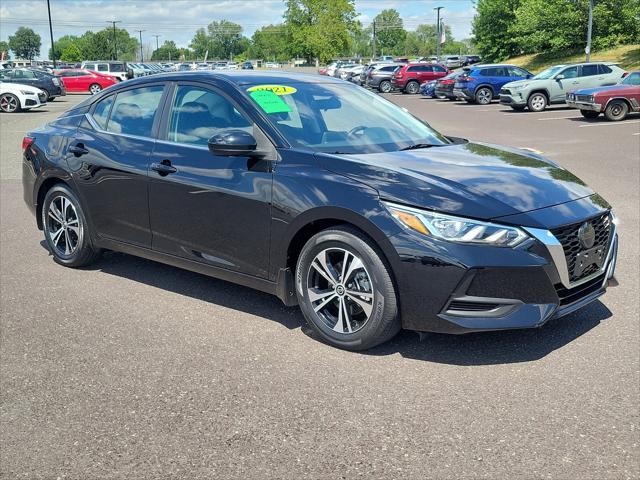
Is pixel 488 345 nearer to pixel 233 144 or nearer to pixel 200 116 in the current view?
pixel 233 144

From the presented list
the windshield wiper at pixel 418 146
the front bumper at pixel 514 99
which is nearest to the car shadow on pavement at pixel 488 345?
the windshield wiper at pixel 418 146

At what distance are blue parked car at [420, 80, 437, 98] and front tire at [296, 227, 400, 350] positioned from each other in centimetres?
3467

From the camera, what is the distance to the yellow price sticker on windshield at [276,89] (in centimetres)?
501

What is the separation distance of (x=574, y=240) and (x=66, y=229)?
4071mm

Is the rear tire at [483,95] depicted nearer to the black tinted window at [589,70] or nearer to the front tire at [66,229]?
the black tinted window at [589,70]

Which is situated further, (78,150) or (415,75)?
(415,75)

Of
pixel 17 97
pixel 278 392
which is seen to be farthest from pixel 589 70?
pixel 278 392

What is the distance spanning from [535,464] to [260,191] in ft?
7.64

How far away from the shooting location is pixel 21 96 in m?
28.2

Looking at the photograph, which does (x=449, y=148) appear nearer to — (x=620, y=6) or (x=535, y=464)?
(x=535, y=464)

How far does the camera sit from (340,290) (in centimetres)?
435

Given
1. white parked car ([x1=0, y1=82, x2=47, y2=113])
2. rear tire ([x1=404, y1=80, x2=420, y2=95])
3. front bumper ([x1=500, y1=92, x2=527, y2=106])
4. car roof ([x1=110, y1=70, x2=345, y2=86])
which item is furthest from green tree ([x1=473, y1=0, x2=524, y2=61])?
car roof ([x1=110, y1=70, x2=345, y2=86])

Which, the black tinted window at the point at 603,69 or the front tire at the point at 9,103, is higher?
the black tinted window at the point at 603,69

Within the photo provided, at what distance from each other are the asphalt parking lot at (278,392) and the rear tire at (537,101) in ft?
76.6
